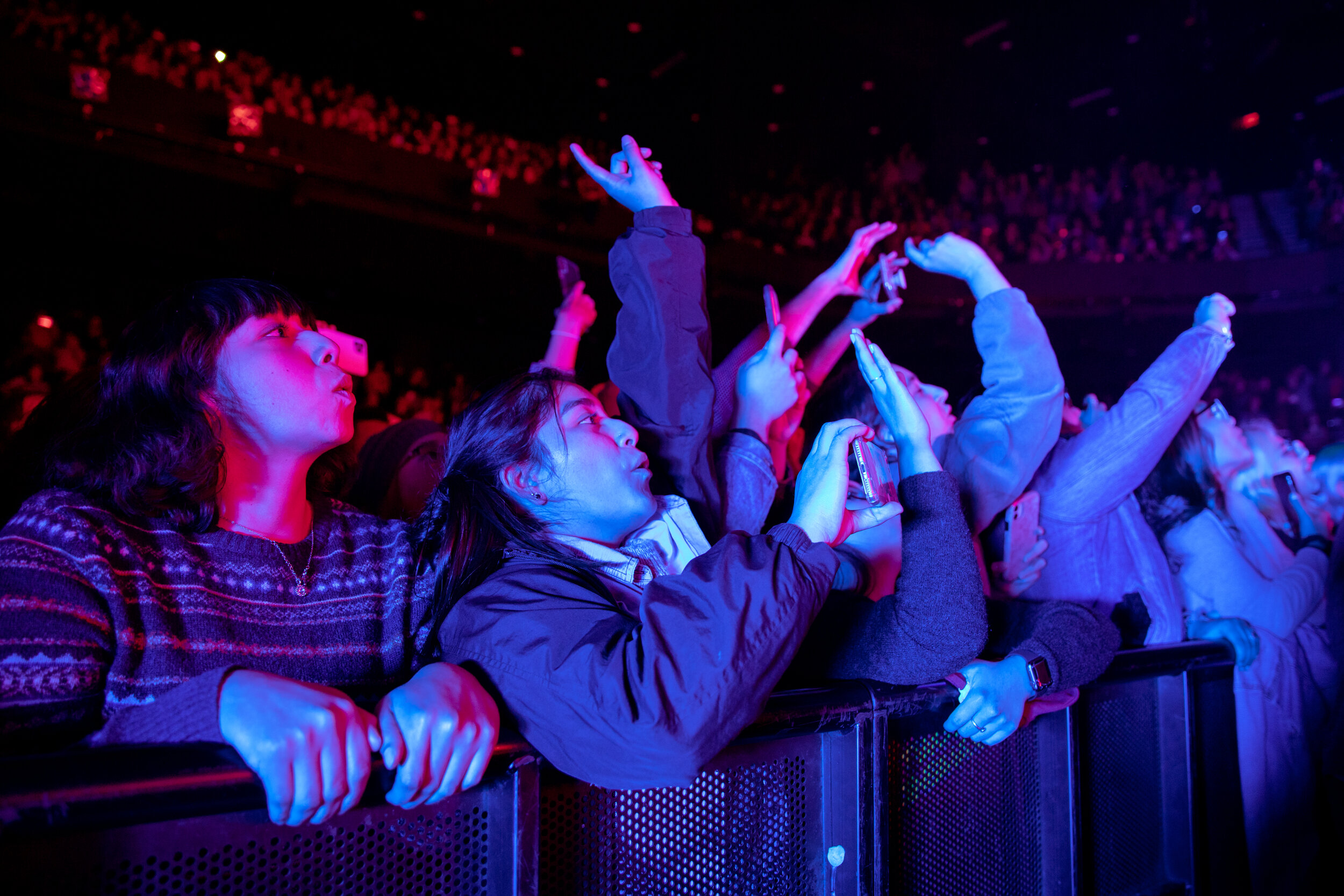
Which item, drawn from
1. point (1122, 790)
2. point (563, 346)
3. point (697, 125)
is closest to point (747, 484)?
point (1122, 790)

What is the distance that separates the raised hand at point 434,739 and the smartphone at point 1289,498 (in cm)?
274

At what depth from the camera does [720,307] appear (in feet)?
21.5

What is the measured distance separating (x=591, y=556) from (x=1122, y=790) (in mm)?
1043

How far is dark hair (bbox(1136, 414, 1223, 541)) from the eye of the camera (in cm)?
214

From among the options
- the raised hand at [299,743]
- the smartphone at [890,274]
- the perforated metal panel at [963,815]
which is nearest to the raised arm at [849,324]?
the smartphone at [890,274]

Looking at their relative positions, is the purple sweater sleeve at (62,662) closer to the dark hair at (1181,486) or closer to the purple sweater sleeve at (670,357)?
the purple sweater sleeve at (670,357)

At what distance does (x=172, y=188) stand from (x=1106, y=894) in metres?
5.33

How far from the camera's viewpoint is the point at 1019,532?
5.50ft

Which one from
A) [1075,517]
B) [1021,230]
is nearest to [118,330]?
[1075,517]

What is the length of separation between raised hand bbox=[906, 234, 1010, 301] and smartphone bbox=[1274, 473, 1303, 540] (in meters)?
1.46

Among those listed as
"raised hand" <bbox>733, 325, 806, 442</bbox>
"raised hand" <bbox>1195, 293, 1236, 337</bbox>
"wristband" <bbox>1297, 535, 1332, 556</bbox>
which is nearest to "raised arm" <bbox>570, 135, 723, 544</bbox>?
"raised hand" <bbox>733, 325, 806, 442</bbox>

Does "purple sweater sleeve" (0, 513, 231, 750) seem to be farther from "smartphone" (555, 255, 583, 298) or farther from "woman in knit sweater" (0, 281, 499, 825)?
"smartphone" (555, 255, 583, 298)

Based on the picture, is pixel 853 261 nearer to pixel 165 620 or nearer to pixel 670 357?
pixel 670 357

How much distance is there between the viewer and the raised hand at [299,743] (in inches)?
25.3
